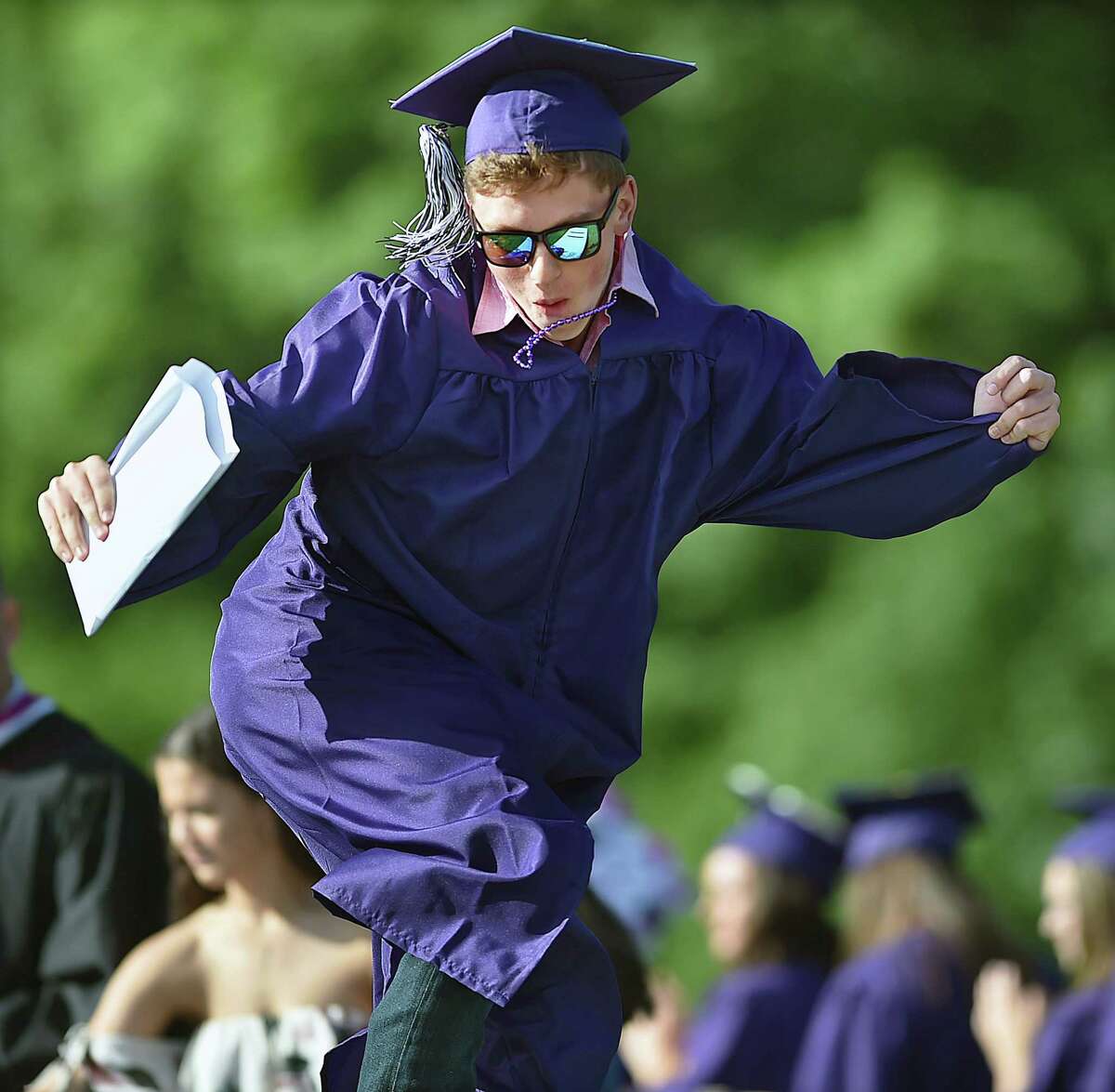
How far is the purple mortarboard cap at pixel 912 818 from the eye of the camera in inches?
316

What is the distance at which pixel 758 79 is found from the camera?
37.0ft

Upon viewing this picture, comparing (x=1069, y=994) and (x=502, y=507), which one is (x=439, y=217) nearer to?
(x=502, y=507)

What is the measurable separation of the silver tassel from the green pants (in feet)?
3.58

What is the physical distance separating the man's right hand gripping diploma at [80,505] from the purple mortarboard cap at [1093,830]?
5416mm

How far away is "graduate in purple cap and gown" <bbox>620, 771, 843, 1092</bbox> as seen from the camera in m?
8.34

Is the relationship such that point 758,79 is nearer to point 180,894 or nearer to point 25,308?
point 25,308

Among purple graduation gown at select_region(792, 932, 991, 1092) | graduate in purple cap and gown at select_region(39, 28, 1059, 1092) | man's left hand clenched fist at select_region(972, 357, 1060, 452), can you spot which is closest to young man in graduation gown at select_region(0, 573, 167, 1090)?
→ graduate in purple cap and gown at select_region(39, 28, 1059, 1092)

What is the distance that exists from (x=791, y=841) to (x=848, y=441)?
535 centimetres

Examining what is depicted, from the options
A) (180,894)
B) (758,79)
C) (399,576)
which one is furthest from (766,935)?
(399,576)

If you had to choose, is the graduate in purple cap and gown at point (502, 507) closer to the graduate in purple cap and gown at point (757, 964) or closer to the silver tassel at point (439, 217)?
the silver tassel at point (439, 217)

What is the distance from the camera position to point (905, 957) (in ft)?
25.4

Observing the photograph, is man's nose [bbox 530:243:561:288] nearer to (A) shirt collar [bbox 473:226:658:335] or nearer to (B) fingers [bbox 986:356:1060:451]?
(A) shirt collar [bbox 473:226:658:335]

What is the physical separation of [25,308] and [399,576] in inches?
359

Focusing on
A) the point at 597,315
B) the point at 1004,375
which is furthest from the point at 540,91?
the point at 1004,375
